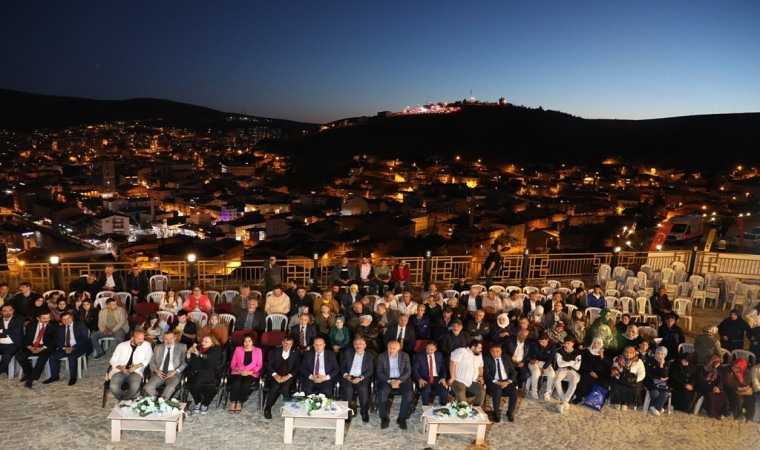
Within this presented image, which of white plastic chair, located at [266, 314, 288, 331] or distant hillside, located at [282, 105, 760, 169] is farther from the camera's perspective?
→ distant hillside, located at [282, 105, 760, 169]

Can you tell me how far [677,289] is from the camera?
37.4ft

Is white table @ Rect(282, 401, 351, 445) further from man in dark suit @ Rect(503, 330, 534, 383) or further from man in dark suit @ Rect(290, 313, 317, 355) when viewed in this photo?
man in dark suit @ Rect(503, 330, 534, 383)

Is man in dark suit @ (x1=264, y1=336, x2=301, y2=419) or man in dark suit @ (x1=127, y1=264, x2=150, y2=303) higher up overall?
man in dark suit @ (x1=127, y1=264, x2=150, y2=303)

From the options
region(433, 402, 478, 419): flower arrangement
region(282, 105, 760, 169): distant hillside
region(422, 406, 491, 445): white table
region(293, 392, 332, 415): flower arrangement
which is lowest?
region(422, 406, 491, 445): white table

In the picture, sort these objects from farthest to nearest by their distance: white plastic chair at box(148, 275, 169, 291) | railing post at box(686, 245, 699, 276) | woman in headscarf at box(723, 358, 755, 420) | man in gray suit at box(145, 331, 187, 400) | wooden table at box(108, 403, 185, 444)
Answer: railing post at box(686, 245, 699, 276), white plastic chair at box(148, 275, 169, 291), woman in headscarf at box(723, 358, 755, 420), man in gray suit at box(145, 331, 187, 400), wooden table at box(108, 403, 185, 444)

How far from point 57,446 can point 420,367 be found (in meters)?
4.45

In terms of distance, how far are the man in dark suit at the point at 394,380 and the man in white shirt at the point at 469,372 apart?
0.62 m

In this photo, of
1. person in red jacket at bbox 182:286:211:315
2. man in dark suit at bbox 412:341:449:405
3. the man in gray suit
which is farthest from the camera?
person in red jacket at bbox 182:286:211:315

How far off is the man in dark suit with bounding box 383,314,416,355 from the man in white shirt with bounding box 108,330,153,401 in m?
3.41

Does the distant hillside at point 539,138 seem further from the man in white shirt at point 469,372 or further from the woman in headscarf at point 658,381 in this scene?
the man in white shirt at point 469,372

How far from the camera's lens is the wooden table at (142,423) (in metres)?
5.57

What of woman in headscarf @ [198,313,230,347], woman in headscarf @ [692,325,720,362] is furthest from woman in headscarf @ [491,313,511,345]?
woman in headscarf @ [198,313,230,347]

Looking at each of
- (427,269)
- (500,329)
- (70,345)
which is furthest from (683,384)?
(70,345)

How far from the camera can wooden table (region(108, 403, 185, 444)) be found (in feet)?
18.3
